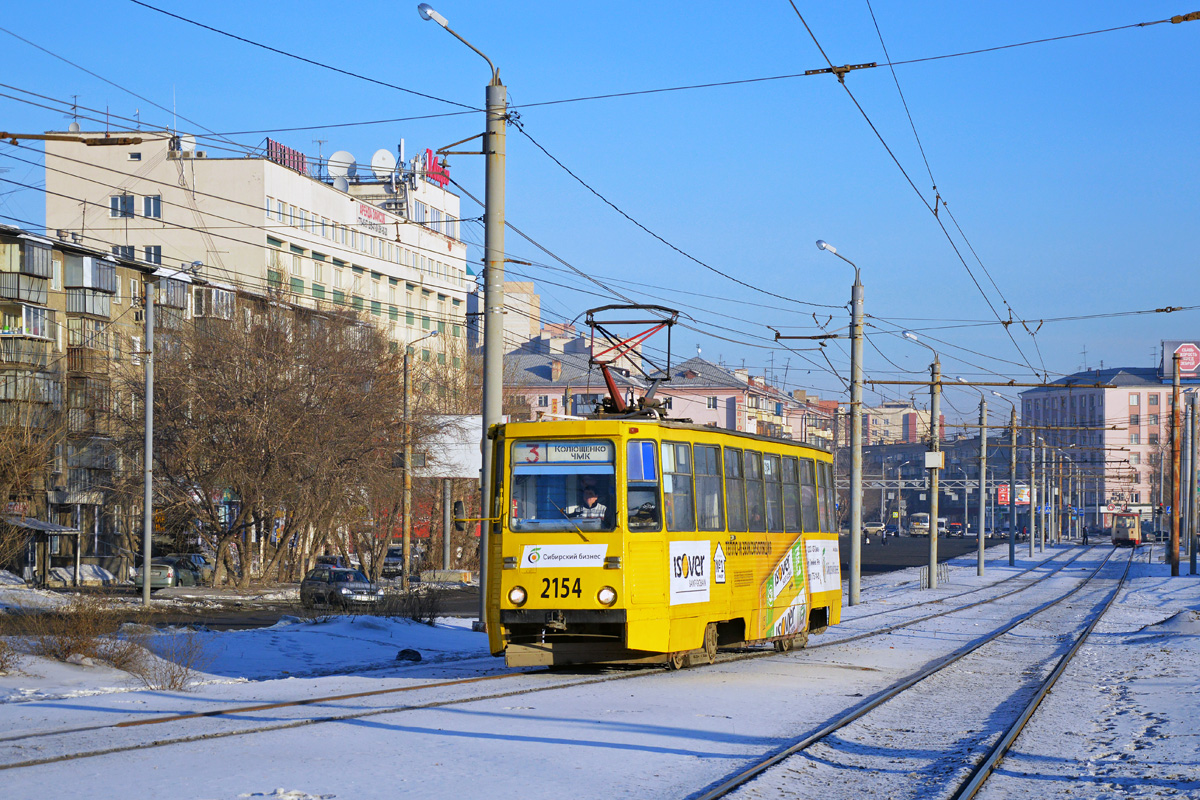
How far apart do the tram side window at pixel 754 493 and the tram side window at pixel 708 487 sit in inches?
40.6

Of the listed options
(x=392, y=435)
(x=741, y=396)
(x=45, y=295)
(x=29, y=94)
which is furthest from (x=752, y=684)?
(x=741, y=396)

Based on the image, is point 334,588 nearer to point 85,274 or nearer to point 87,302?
point 87,302

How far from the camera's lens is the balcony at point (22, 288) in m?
53.9

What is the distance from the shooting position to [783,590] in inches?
754

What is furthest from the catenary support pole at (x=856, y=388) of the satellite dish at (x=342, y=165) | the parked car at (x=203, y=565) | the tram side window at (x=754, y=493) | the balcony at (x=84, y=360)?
the satellite dish at (x=342, y=165)

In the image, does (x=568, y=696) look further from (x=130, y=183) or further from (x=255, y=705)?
(x=130, y=183)

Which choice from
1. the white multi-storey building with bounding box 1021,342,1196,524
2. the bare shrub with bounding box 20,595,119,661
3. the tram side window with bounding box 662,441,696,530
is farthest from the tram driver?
the white multi-storey building with bounding box 1021,342,1196,524

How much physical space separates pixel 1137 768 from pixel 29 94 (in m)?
14.0

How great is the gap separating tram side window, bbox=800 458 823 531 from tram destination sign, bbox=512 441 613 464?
18.9 ft

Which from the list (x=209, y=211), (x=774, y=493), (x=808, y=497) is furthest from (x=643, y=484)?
(x=209, y=211)

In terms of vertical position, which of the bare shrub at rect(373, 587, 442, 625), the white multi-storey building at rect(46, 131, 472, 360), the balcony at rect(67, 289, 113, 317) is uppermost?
the white multi-storey building at rect(46, 131, 472, 360)

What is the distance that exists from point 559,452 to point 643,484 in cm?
103

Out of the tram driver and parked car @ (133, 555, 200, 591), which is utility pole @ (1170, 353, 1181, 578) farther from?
the tram driver

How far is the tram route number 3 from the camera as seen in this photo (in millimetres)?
14988
